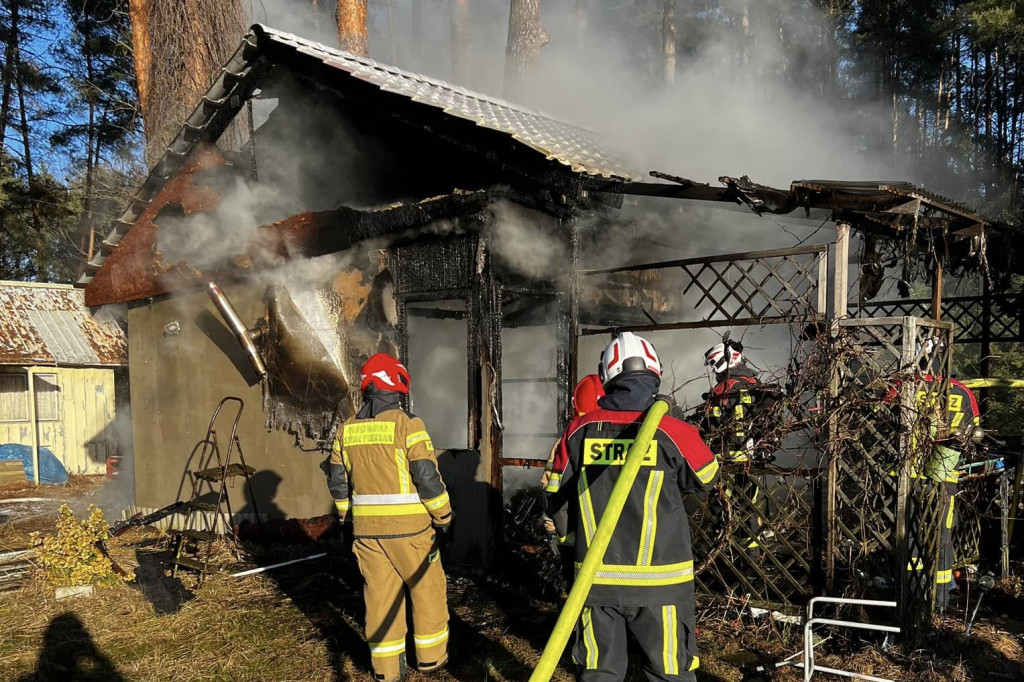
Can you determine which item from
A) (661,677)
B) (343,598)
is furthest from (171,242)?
(661,677)

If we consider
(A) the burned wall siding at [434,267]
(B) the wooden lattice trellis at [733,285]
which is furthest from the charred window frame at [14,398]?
(B) the wooden lattice trellis at [733,285]

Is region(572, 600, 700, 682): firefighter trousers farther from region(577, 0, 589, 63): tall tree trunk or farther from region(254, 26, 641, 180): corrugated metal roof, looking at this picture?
region(577, 0, 589, 63): tall tree trunk

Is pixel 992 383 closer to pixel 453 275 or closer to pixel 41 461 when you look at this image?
pixel 453 275

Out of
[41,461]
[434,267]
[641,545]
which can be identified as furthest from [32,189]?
[641,545]

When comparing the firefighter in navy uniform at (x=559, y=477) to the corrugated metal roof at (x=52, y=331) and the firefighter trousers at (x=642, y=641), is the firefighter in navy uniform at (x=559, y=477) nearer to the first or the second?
the firefighter trousers at (x=642, y=641)

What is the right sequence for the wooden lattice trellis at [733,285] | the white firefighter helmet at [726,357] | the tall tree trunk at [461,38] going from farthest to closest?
1. the tall tree trunk at [461,38]
2. the white firefighter helmet at [726,357]
3. the wooden lattice trellis at [733,285]

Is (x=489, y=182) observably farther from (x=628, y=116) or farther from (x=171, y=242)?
(x=628, y=116)

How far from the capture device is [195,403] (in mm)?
10523

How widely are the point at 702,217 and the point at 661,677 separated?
7.13m

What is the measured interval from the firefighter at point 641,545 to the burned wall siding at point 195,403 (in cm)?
615

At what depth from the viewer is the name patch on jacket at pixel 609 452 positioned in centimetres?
346

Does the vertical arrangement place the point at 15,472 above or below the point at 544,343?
below

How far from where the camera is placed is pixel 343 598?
6.86m

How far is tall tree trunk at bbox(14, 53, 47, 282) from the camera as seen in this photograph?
77.2 feet
